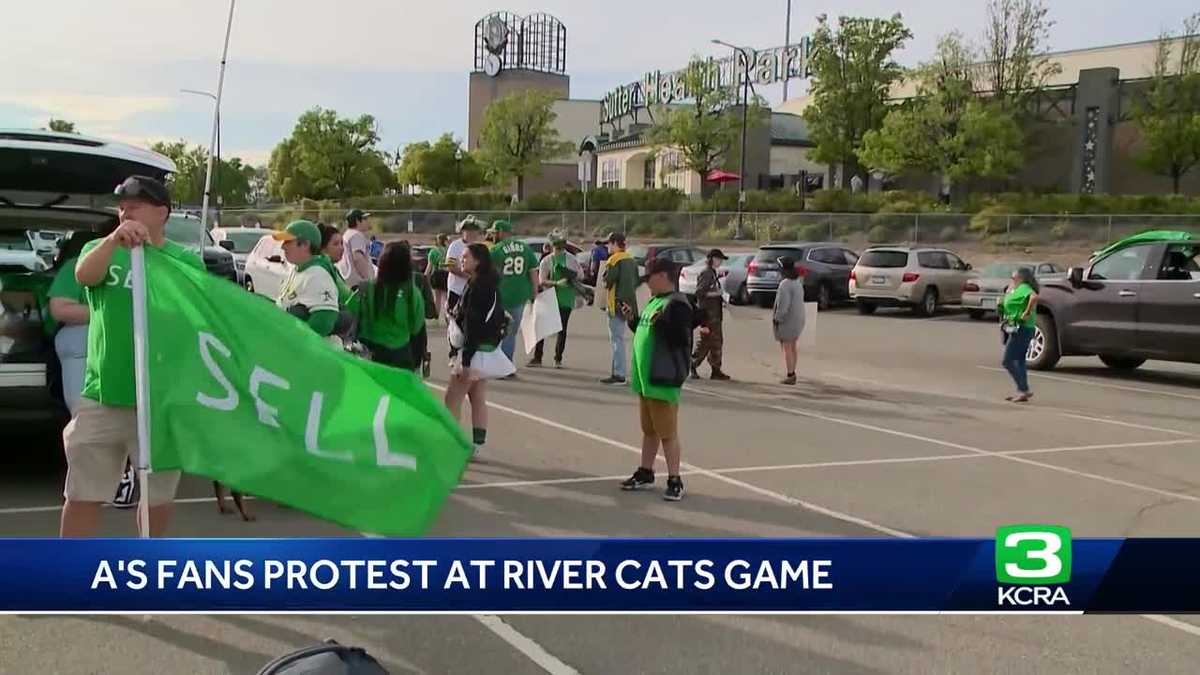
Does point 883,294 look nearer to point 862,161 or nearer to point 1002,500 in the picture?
point 1002,500

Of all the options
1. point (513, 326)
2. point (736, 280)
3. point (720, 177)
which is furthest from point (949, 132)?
point (513, 326)

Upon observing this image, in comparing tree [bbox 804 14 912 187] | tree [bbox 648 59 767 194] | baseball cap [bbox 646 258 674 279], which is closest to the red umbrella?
tree [bbox 648 59 767 194]

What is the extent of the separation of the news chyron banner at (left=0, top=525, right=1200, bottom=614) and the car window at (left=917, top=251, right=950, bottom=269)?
960 inches

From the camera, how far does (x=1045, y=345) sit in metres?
15.7

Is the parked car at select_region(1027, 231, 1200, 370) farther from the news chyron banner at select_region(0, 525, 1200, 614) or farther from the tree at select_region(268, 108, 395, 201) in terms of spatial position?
the tree at select_region(268, 108, 395, 201)

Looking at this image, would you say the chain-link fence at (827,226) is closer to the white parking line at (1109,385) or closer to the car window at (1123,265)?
the car window at (1123,265)

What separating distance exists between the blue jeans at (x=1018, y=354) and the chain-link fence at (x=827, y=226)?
2488cm

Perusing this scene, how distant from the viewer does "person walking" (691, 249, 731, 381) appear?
13.4 m

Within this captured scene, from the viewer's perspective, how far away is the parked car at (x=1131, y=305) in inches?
548

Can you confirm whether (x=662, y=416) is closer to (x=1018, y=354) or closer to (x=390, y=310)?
(x=390, y=310)

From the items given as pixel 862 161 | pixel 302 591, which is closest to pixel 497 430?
pixel 302 591

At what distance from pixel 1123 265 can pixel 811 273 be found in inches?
538

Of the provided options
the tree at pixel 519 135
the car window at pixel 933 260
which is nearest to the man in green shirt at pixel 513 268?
the car window at pixel 933 260

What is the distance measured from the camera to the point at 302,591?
129 inches
